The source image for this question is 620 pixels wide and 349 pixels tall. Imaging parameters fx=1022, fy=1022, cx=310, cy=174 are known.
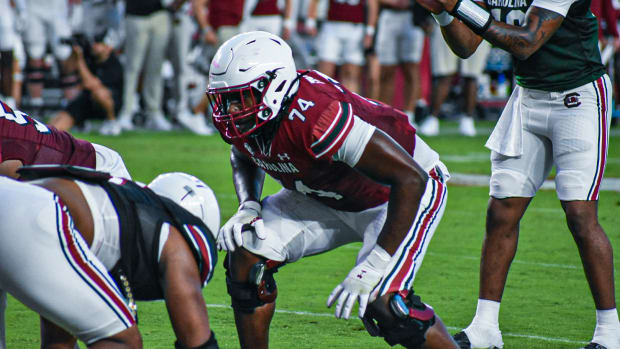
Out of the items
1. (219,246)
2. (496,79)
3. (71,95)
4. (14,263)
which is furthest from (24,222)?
(496,79)

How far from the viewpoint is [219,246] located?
4.27m

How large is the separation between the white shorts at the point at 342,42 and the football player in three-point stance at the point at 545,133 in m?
8.10

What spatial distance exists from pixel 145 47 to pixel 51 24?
52.9 inches

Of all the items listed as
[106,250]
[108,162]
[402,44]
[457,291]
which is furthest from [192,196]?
[402,44]

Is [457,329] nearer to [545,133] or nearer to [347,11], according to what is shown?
[545,133]

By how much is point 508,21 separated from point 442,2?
0.76 metres

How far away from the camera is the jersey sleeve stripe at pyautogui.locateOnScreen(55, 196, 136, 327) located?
305cm

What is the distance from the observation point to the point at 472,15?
4.47m

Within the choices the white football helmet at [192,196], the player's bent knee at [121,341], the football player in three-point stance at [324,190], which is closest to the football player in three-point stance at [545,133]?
the football player in three-point stance at [324,190]

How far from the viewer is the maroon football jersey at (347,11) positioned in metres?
13.0

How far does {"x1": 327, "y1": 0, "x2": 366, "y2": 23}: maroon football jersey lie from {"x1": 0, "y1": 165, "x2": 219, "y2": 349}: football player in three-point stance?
380 inches

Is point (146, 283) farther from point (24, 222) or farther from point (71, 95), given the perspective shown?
point (71, 95)

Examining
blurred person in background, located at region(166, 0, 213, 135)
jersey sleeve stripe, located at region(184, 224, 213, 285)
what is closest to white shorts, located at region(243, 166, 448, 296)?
jersey sleeve stripe, located at region(184, 224, 213, 285)

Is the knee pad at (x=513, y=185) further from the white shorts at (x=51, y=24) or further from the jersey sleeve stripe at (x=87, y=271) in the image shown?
the white shorts at (x=51, y=24)
